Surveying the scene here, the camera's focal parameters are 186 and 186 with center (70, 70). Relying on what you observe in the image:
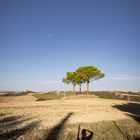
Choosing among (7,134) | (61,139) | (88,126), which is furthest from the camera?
(88,126)

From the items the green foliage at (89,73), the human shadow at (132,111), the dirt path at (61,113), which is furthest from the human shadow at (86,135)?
the green foliage at (89,73)

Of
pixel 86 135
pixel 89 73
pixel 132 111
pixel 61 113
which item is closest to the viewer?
pixel 86 135

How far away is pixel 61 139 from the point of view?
8531 millimetres

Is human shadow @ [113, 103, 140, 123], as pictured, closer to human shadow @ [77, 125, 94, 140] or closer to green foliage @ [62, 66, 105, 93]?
human shadow @ [77, 125, 94, 140]

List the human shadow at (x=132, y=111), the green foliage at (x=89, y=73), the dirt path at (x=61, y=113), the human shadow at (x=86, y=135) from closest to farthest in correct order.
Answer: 1. the human shadow at (x=86, y=135)
2. the dirt path at (x=61, y=113)
3. the human shadow at (x=132, y=111)
4. the green foliage at (x=89, y=73)

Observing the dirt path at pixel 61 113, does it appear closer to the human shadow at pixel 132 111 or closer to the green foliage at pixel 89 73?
the human shadow at pixel 132 111

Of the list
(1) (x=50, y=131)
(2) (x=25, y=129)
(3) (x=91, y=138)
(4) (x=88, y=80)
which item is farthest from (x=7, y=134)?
(4) (x=88, y=80)

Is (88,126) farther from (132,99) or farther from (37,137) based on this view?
(132,99)

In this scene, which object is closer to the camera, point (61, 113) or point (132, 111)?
point (61, 113)

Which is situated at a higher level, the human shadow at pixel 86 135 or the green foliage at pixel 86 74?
the green foliage at pixel 86 74

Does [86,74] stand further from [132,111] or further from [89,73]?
[132,111]

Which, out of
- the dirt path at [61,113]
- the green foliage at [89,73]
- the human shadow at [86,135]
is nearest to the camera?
the human shadow at [86,135]

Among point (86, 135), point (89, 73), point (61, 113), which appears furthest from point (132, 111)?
point (89, 73)

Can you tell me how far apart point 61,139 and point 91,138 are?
55.3 inches
